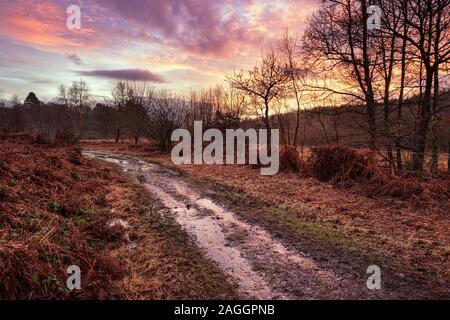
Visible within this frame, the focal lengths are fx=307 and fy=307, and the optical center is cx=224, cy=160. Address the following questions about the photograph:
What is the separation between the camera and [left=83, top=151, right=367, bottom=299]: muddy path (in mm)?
3848

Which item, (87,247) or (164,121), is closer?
(87,247)

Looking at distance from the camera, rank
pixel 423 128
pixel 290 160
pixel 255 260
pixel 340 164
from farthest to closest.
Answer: pixel 290 160, pixel 423 128, pixel 340 164, pixel 255 260

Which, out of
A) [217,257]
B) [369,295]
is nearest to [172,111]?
[217,257]

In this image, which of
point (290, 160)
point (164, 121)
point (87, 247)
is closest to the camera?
point (87, 247)

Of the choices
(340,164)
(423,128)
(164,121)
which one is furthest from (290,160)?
(164,121)

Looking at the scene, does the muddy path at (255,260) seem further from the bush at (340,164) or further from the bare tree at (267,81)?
the bare tree at (267,81)

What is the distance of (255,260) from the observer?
476 centimetres

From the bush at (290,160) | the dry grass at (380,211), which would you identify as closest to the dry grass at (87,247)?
the dry grass at (380,211)

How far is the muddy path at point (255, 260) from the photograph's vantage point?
385 cm

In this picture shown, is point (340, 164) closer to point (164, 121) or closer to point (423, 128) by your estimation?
point (423, 128)

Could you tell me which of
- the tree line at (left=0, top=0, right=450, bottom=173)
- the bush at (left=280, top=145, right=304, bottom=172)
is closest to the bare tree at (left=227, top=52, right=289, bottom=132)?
the tree line at (left=0, top=0, right=450, bottom=173)
